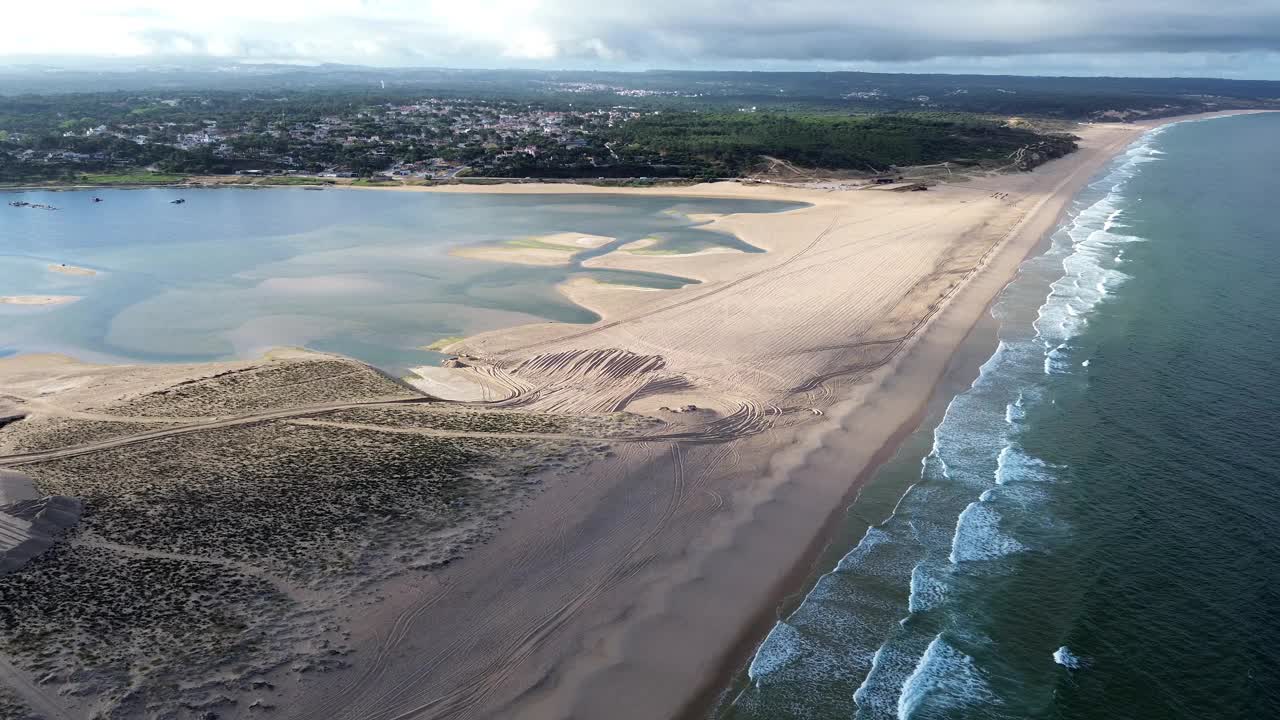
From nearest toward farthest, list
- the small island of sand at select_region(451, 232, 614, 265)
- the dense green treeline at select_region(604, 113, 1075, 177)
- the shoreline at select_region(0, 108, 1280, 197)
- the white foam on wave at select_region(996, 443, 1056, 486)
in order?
A: the white foam on wave at select_region(996, 443, 1056, 486) → the small island of sand at select_region(451, 232, 614, 265) → the shoreline at select_region(0, 108, 1280, 197) → the dense green treeline at select_region(604, 113, 1075, 177)

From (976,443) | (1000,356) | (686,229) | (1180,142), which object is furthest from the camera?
(1180,142)

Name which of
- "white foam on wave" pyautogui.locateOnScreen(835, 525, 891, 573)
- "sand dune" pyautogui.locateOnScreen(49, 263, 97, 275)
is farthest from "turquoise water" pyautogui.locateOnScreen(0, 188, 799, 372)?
"white foam on wave" pyautogui.locateOnScreen(835, 525, 891, 573)

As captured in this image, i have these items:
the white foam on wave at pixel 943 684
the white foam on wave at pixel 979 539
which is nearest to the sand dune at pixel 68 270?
the white foam on wave at pixel 979 539

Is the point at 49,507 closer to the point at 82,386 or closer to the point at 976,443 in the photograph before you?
the point at 82,386

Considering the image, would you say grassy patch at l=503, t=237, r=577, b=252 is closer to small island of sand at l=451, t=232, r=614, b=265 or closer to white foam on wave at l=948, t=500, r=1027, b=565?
small island of sand at l=451, t=232, r=614, b=265

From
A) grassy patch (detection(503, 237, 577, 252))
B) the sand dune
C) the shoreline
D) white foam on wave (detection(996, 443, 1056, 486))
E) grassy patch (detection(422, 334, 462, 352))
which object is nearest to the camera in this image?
white foam on wave (detection(996, 443, 1056, 486))

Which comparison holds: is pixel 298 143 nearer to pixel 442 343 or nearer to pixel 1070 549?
pixel 442 343

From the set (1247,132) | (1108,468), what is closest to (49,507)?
(1108,468)
